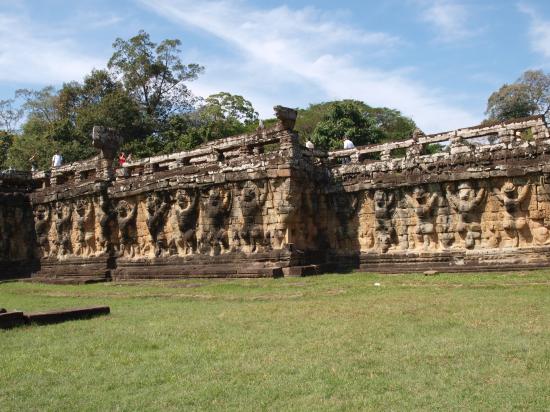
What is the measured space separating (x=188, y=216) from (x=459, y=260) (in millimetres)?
7882

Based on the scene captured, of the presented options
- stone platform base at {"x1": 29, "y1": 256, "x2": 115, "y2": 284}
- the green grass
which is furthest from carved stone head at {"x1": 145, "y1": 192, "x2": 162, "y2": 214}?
the green grass

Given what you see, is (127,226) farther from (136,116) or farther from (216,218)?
(136,116)

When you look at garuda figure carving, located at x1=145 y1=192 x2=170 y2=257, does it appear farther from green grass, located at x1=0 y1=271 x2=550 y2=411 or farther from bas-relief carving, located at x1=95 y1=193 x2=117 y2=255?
green grass, located at x1=0 y1=271 x2=550 y2=411

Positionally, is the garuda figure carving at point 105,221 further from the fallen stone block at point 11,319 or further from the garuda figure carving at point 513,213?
the garuda figure carving at point 513,213

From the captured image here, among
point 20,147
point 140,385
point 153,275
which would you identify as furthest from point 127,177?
point 20,147

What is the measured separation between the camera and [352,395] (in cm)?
515

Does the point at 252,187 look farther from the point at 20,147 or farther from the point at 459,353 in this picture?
the point at 20,147

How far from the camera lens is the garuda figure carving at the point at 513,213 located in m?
14.6

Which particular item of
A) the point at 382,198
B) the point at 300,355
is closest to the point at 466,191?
the point at 382,198

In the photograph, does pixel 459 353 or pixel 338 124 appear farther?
pixel 338 124

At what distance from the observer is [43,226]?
23.6m

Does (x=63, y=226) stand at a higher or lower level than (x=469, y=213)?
higher

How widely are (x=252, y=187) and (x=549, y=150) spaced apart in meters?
7.64

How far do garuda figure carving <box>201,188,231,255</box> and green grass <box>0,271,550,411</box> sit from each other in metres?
5.75
